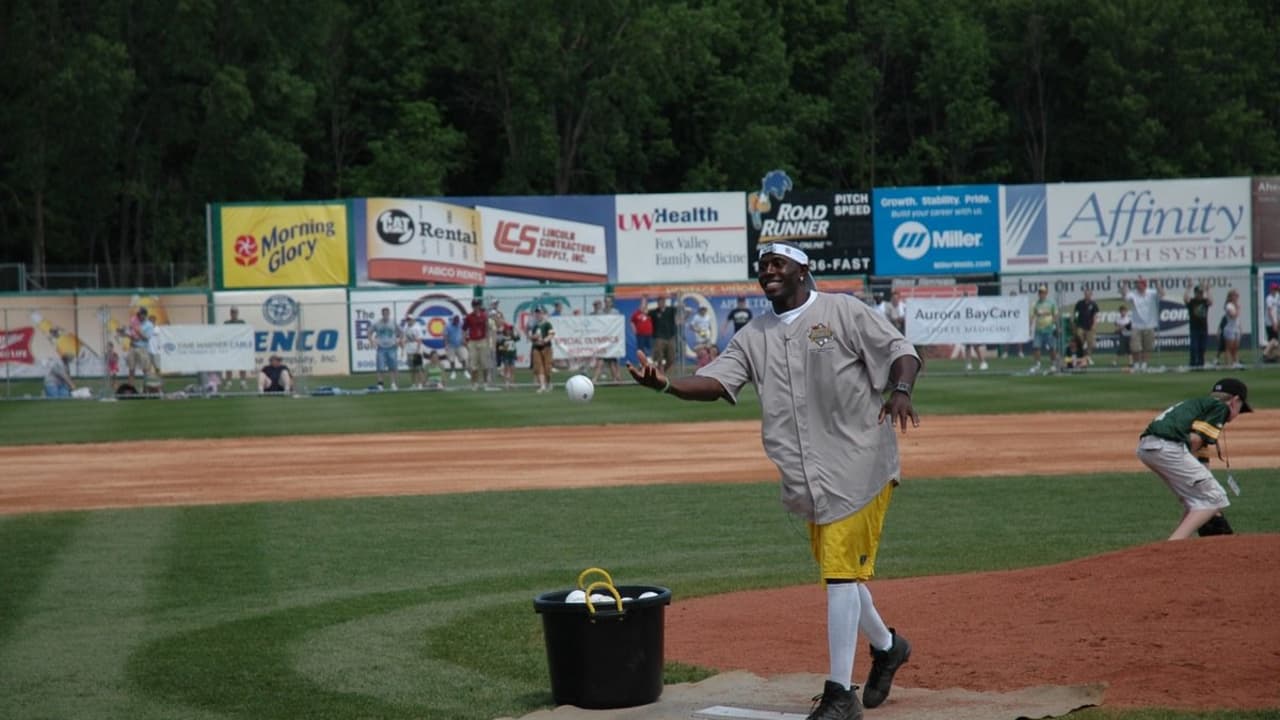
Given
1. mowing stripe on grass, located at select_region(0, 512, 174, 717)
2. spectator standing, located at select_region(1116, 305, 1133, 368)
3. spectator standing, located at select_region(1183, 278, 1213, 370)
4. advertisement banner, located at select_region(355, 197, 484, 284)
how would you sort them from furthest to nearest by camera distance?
Answer: advertisement banner, located at select_region(355, 197, 484, 284), spectator standing, located at select_region(1116, 305, 1133, 368), spectator standing, located at select_region(1183, 278, 1213, 370), mowing stripe on grass, located at select_region(0, 512, 174, 717)

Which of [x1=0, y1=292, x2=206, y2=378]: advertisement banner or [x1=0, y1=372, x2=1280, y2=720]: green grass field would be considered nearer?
[x1=0, y1=372, x2=1280, y2=720]: green grass field

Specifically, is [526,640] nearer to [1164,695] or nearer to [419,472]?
[1164,695]

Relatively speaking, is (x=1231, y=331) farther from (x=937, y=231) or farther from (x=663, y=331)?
(x=663, y=331)

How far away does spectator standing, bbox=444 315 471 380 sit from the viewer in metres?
37.0

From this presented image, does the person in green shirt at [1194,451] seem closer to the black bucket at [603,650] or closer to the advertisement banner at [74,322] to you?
the black bucket at [603,650]

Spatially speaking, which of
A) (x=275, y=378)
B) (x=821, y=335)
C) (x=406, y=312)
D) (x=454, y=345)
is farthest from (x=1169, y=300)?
(x=821, y=335)

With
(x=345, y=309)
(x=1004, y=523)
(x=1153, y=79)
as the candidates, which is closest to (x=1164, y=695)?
(x=1004, y=523)

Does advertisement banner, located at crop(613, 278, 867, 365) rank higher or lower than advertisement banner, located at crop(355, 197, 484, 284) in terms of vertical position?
lower

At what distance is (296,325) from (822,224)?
52.0 ft

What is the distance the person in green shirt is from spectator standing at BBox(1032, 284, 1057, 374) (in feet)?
79.6

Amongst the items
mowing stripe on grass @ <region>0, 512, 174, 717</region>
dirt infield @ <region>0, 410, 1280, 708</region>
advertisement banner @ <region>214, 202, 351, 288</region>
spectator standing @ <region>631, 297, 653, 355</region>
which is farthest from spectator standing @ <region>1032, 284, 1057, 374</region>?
mowing stripe on grass @ <region>0, 512, 174, 717</region>

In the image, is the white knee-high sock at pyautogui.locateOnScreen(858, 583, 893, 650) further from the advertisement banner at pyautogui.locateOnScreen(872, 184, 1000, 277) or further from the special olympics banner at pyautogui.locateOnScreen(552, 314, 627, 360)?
the advertisement banner at pyautogui.locateOnScreen(872, 184, 1000, 277)

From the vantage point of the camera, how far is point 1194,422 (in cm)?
1144

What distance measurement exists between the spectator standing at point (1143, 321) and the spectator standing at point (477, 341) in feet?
48.0
